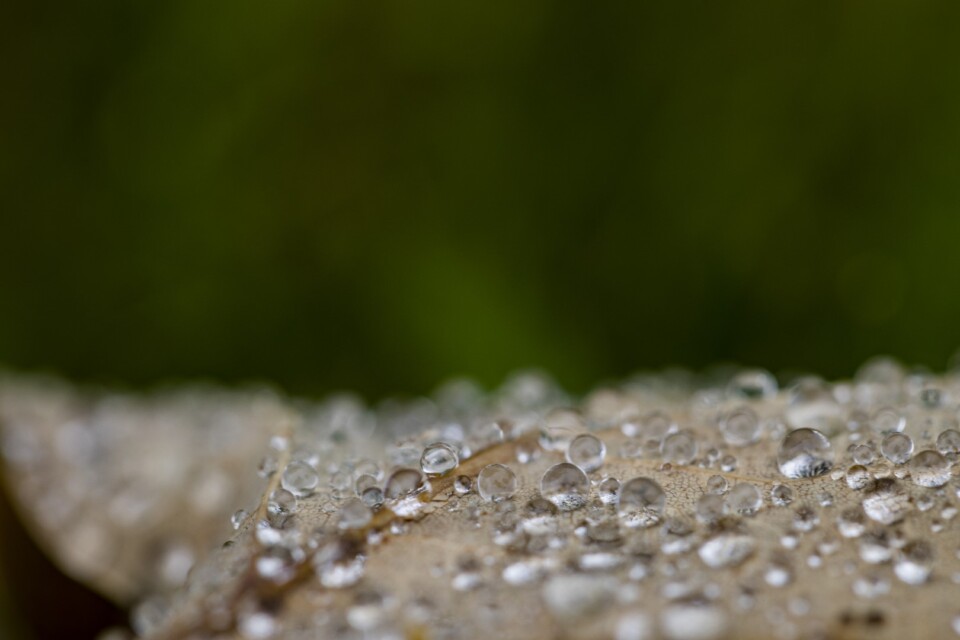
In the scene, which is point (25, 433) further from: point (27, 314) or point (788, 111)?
point (788, 111)

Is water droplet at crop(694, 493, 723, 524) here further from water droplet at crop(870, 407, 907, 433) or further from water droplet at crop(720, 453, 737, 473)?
water droplet at crop(870, 407, 907, 433)

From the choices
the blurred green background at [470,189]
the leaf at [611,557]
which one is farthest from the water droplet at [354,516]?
the blurred green background at [470,189]

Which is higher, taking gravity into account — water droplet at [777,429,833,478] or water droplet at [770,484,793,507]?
water droplet at [777,429,833,478]

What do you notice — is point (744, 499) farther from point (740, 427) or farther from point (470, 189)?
point (470, 189)

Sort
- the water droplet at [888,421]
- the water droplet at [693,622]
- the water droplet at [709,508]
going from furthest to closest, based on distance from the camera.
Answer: the water droplet at [888,421]
the water droplet at [709,508]
the water droplet at [693,622]

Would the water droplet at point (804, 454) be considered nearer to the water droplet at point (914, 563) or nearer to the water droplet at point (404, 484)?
the water droplet at point (914, 563)

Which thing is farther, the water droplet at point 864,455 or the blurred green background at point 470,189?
the blurred green background at point 470,189

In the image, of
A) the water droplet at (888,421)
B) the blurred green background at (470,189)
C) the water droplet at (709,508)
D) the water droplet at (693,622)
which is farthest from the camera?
the blurred green background at (470,189)

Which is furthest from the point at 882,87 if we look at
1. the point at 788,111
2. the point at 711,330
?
the point at 711,330

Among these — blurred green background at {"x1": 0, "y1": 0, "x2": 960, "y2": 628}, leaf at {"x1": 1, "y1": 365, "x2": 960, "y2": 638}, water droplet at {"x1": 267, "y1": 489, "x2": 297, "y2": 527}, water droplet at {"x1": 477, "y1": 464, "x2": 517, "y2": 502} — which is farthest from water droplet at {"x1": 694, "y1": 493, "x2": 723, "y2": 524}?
blurred green background at {"x1": 0, "y1": 0, "x2": 960, "y2": 628}
